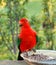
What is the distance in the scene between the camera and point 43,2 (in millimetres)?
4191

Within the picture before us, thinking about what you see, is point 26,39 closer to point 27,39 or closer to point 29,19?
point 27,39

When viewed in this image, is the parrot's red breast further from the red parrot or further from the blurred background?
the blurred background

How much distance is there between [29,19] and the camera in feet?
13.7

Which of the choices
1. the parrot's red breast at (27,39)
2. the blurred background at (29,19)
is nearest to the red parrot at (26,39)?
the parrot's red breast at (27,39)

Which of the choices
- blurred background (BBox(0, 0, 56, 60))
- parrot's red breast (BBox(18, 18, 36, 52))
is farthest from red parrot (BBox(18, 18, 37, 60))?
blurred background (BBox(0, 0, 56, 60))

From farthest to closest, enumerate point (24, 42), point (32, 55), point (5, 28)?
point (5, 28), point (24, 42), point (32, 55)

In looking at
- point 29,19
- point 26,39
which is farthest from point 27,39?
point 29,19

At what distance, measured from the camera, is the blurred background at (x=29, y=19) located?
4.16 meters

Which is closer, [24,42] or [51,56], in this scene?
[51,56]

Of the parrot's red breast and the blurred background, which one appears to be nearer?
the parrot's red breast

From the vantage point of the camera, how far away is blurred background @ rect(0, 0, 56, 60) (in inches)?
164

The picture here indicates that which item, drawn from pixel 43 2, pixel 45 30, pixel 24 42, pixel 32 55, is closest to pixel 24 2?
pixel 43 2

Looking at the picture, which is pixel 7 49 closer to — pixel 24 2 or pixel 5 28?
pixel 5 28

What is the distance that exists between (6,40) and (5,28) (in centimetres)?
22
